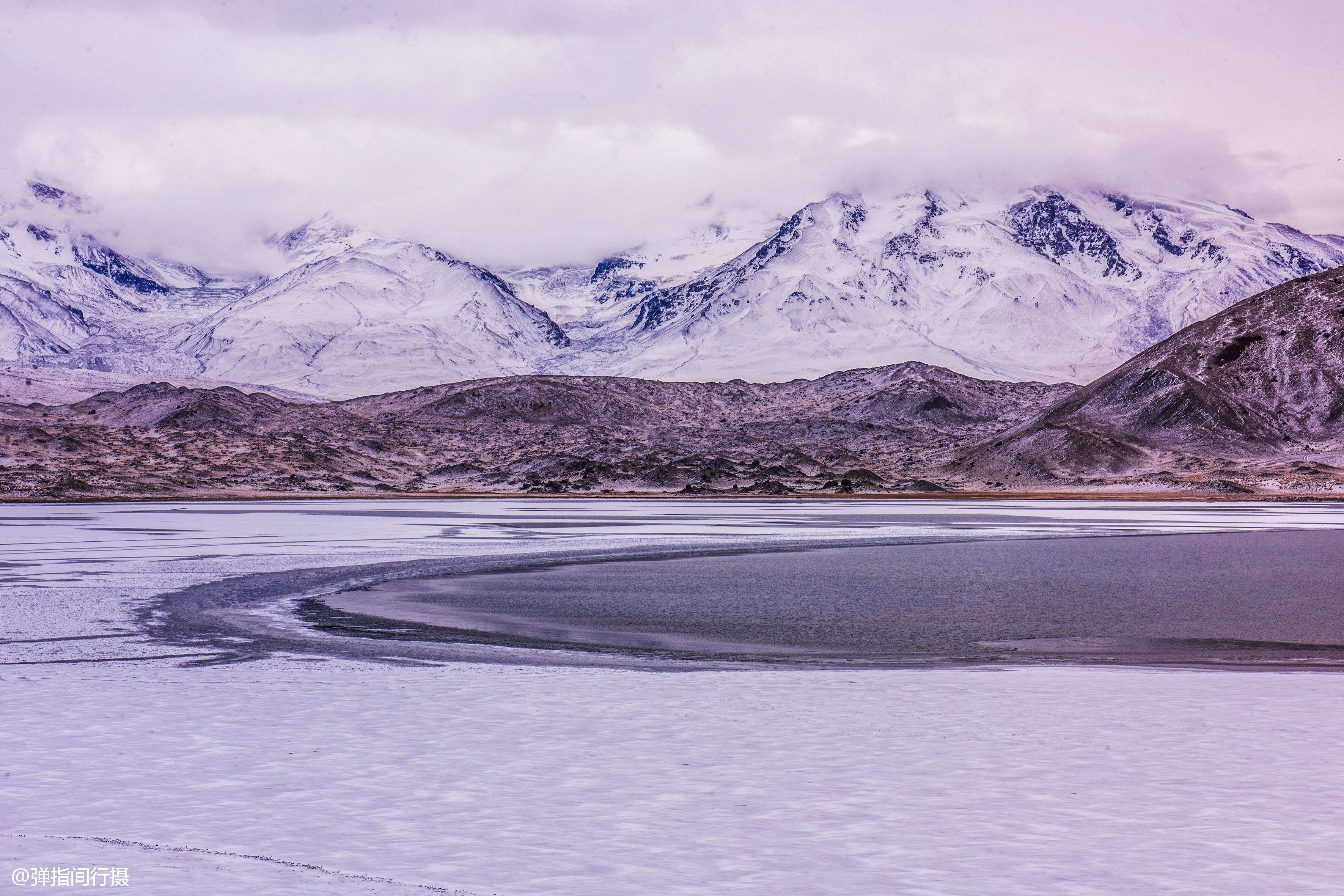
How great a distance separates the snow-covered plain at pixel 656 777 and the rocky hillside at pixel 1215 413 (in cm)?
10127

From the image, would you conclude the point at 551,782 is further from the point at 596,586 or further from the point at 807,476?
the point at 807,476

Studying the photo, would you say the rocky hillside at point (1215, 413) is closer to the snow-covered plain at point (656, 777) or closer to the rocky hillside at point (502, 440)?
the rocky hillside at point (502, 440)

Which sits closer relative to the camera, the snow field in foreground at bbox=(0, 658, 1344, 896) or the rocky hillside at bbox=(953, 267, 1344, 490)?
the snow field in foreground at bbox=(0, 658, 1344, 896)

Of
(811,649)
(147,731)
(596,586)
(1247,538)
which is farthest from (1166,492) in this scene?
(147,731)

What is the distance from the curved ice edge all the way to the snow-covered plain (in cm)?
61

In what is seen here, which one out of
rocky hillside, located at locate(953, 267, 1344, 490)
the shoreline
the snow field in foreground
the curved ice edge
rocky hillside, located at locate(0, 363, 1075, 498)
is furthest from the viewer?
rocky hillside, located at locate(953, 267, 1344, 490)

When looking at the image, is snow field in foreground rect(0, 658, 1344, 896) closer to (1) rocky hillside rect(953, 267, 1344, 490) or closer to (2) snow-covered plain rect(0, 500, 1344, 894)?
(2) snow-covered plain rect(0, 500, 1344, 894)

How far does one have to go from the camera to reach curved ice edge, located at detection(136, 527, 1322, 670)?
1639 centimetres

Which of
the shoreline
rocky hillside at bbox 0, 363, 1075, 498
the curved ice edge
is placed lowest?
the shoreline

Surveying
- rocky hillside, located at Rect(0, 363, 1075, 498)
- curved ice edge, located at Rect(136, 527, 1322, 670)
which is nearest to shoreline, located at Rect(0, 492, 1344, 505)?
rocky hillside, located at Rect(0, 363, 1075, 498)

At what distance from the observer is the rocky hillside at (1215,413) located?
116500 mm

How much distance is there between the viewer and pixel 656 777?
390 inches

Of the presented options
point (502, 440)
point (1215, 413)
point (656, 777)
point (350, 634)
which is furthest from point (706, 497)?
point (656, 777)

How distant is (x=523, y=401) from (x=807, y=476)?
204 feet
